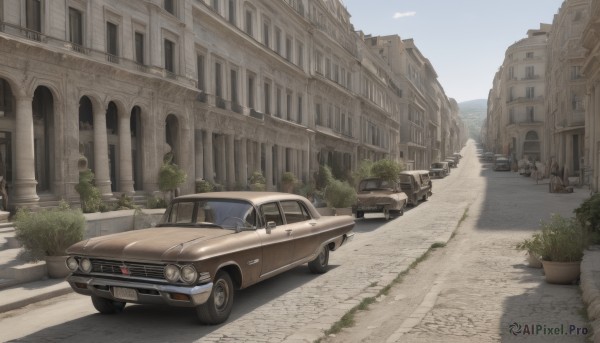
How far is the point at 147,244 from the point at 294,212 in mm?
3191

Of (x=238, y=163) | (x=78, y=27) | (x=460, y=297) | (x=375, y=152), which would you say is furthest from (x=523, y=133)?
(x=460, y=297)

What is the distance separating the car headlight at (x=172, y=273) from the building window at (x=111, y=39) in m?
16.6

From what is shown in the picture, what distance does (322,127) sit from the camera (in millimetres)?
42250

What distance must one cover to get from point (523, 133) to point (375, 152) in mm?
34749

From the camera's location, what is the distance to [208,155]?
26766 millimetres

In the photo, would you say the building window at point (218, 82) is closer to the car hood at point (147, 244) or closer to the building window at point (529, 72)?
the car hood at point (147, 244)

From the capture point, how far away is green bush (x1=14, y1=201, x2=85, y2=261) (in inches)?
361

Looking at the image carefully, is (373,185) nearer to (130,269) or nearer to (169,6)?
(169,6)

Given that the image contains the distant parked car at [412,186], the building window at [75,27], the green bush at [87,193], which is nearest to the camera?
the green bush at [87,193]

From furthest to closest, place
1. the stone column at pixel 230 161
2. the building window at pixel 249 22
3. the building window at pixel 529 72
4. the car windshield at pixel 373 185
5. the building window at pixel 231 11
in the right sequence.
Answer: the building window at pixel 529 72 → the building window at pixel 249 22 → the building window at pixel 231 11 → the stone column at pixel 230 161 → the car windshield at pixel 373 185

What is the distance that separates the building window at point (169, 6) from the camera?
78.6 ft

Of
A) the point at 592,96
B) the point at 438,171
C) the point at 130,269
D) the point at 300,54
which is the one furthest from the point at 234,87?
the point at 438,171

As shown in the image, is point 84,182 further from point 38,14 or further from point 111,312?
point 111,312

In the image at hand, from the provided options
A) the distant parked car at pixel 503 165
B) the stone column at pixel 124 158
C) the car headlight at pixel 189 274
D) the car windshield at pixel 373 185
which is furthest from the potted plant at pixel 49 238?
the distant parked car at pixel 503 165
